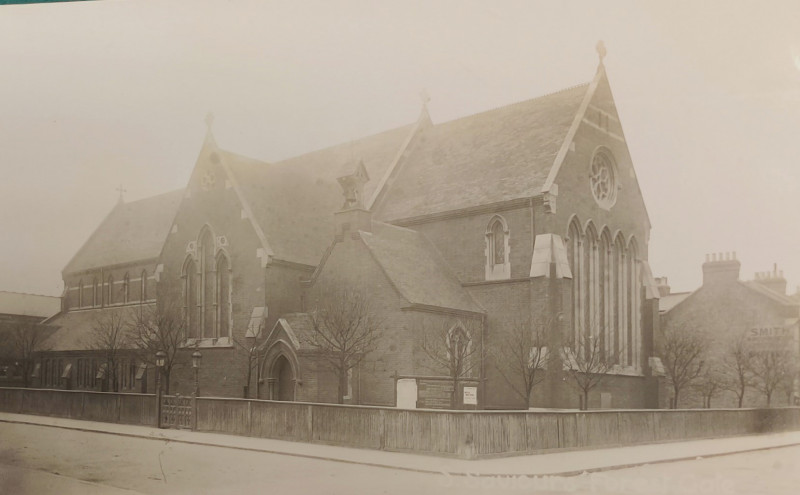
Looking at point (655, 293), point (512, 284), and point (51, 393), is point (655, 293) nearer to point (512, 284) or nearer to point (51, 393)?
point (512, 284)

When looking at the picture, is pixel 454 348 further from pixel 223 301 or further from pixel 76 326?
pixel 76 326

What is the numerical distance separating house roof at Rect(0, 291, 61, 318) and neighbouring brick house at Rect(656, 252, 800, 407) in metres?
7.78

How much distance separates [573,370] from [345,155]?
4091mm

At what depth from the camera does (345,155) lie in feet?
33.4

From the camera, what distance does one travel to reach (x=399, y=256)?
11.6 metres

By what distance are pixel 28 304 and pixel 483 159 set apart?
6.35 metres

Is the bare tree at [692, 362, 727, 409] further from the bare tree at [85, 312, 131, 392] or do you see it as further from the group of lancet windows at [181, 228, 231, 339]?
the bare tree at [85, 312, 131, 392]

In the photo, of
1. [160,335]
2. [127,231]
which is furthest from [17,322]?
[127,231]

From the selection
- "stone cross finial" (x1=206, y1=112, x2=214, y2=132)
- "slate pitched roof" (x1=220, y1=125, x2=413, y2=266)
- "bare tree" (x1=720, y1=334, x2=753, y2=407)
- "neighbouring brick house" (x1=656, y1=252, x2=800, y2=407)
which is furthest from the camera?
"slate pitched roof" (x1=220, y1=125, x2=413, y2=266)

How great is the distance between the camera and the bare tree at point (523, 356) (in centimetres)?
1060

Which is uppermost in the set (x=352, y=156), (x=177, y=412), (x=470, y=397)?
(x=352, y=156)

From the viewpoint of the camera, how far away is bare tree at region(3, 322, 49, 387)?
Result: 11.5 metres

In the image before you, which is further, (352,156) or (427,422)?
(352,156)

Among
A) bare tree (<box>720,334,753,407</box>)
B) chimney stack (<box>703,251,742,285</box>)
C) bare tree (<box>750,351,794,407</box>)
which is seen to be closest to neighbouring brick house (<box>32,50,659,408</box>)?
bare tree (<box>720,334,753,407</box>)
